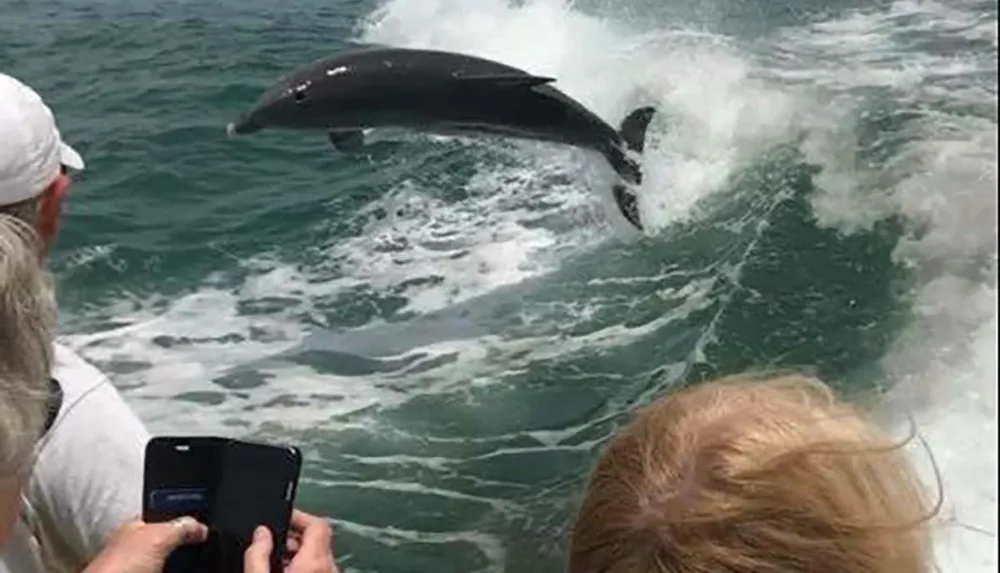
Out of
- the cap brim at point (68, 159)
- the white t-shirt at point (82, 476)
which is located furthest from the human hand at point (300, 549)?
the cap brim at point (68, 159)

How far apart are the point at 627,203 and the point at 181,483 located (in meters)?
6.40

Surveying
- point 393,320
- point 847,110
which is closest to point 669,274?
point 393,320

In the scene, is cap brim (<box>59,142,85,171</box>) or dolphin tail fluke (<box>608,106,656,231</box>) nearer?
cap brim (<box>59,142,85,171</box>)

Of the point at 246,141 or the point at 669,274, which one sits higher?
the point at 669,274

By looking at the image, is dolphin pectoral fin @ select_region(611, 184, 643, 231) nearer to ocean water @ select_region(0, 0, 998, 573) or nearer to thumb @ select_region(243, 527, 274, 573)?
ocean water @ select_region(0, 0, 998, 573)

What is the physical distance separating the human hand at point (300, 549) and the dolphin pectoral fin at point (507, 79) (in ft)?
14.1

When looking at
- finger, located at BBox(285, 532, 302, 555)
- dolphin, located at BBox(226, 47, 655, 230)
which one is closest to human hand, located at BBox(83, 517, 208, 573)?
finger, located at BBox(285, 532, 302, 555)

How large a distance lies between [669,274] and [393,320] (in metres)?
1.31

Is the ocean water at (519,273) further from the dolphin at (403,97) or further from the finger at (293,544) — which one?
the finger at (293,544)

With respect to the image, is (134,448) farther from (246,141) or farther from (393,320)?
(246,141)

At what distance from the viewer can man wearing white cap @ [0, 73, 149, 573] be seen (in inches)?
78.0

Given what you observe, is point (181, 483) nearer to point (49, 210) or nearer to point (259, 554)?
point (259, 554)

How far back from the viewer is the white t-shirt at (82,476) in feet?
6.50

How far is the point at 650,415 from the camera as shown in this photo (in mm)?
1656
